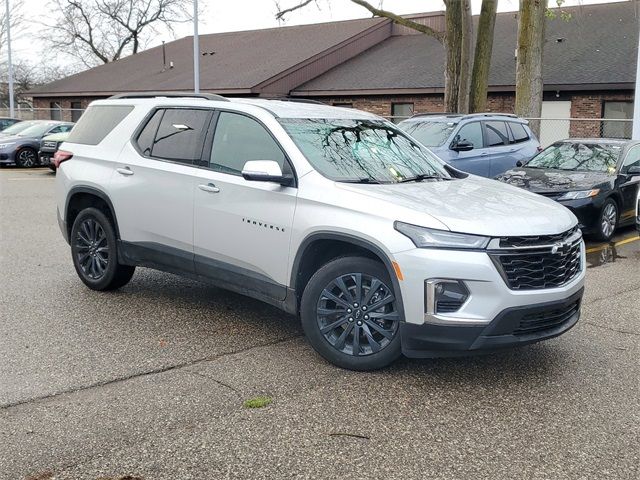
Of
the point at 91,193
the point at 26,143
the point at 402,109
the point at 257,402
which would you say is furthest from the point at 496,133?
the point at 26,143

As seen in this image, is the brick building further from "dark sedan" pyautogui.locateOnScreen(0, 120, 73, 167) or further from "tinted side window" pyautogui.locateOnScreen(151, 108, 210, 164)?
"tinted side window" pyautogui.locateOnScreen(151, 108, 210, 164)

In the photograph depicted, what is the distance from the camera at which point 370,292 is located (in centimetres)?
482

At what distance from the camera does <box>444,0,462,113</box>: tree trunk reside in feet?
62.5

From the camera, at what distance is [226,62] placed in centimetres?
3378

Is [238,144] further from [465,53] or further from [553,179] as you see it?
[465,53]

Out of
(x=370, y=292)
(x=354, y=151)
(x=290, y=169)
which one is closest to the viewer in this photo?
(x=370, y=292)

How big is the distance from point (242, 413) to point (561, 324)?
2195 mm

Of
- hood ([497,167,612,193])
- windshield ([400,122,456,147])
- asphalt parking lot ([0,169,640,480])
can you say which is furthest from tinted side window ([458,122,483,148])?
asphalt parking lot ([0,169,640,480])

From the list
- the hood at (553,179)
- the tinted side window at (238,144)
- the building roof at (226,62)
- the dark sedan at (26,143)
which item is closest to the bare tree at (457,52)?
the hood at (553,179)

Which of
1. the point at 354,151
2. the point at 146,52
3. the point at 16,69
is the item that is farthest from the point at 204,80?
the point at 16,69

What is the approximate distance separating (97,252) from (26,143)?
18314mm

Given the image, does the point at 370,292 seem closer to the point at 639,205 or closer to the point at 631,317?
the point at 631,317

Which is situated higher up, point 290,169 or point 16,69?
point 16,69

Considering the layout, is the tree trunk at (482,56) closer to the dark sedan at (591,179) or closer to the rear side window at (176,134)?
the dark sedan at (591,179)
